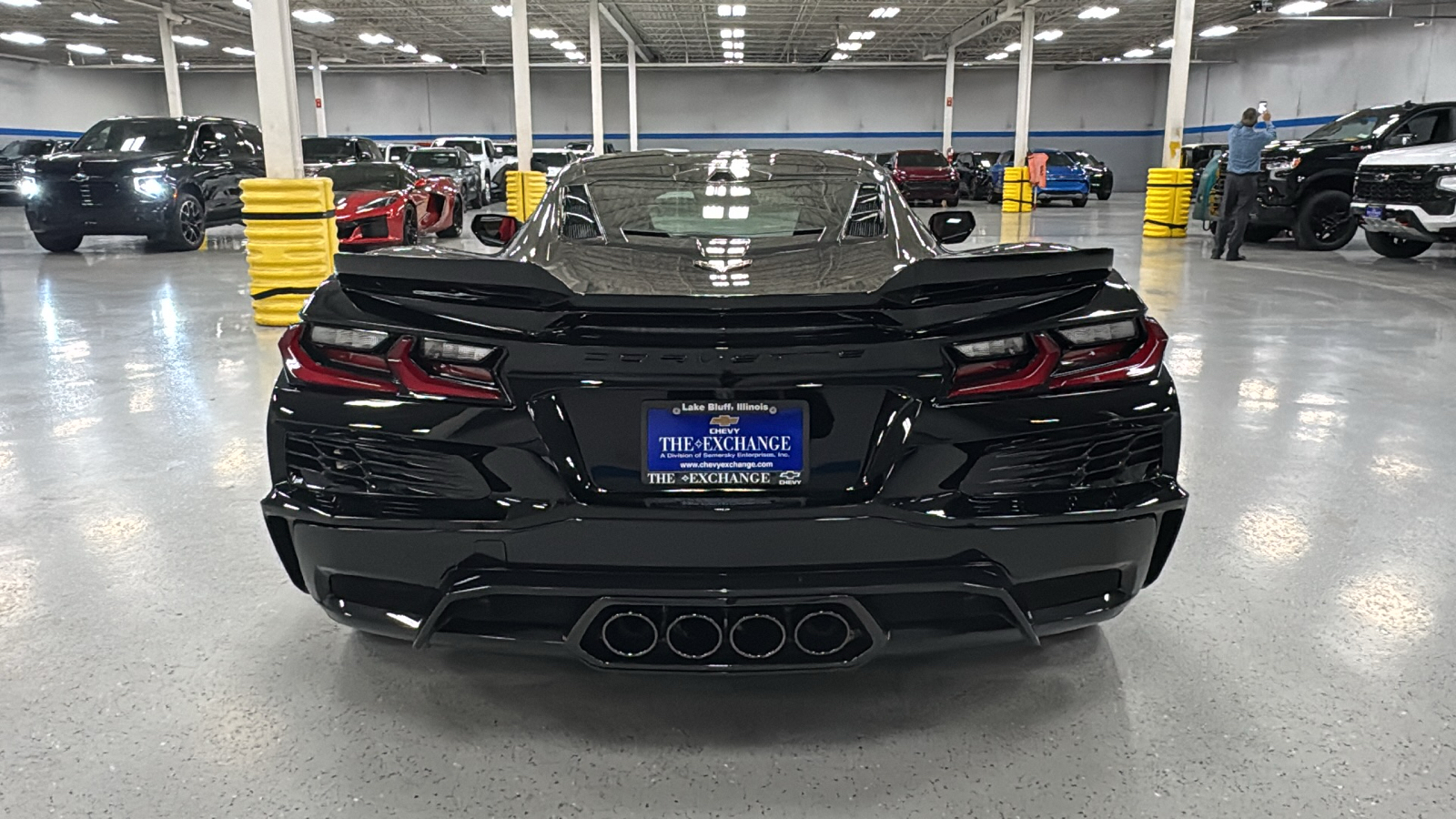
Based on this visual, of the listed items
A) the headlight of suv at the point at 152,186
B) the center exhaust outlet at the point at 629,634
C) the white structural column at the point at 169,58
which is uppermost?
the white structural column at the point at 169,58

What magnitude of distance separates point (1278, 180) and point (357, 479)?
44.5 ft

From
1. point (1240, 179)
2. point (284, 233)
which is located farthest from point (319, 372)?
point (1240, 179)

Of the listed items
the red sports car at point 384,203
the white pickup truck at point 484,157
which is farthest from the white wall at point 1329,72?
the red sports car at point 384,203

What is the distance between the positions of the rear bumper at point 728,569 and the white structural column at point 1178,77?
14.8m

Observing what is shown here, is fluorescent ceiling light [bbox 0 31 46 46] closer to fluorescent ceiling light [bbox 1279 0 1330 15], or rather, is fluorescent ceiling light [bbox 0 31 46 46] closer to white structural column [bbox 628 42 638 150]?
white structural column [bbox 628 42 638 150]

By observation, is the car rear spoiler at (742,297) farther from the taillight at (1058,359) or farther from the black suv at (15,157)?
the black suv at (15,157)

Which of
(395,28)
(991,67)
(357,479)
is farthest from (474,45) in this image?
(357,479)

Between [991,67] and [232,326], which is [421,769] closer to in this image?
[232,326]

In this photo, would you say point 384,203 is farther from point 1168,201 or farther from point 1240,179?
point 1168,201

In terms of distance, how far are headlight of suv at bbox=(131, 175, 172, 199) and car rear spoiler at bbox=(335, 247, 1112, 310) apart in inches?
474

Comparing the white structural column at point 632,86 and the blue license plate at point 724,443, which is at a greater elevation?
the white structural column at point 632,86

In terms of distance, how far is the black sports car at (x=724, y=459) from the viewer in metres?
1.74

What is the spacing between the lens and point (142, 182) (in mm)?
11883

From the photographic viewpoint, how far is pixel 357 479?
1865 mm
